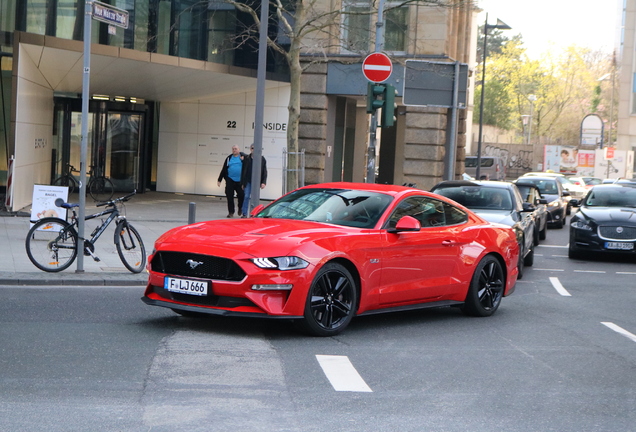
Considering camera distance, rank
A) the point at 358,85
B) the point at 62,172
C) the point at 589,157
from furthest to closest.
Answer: the point at 589,157 < the point at 358,85 < the point at 62,172

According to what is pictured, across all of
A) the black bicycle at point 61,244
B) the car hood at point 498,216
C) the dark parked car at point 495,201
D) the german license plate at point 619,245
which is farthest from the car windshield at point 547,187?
the black bicycle at point 61,244

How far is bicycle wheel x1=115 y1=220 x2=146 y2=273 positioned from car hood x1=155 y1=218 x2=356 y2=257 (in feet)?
13.8

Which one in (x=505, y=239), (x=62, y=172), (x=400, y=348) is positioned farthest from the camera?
(x=62, y=172)

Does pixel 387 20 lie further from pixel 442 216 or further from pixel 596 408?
pixel 596 408

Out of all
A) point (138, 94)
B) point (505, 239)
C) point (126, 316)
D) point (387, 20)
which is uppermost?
point (387, 20)

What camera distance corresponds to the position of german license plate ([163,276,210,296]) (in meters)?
8.36

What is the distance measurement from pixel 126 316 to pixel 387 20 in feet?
77.7

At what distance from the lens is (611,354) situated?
863 cm

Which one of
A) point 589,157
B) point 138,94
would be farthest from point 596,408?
point 589,157

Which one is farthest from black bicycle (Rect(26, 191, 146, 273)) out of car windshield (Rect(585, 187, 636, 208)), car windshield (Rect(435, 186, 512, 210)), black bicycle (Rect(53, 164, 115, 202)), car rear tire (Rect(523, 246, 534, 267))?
black bicycle (Rect(53, 164, 115, 202))

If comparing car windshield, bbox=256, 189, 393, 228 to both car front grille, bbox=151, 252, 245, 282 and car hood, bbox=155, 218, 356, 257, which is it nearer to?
car hood, bbox=155, 218, 356, 257

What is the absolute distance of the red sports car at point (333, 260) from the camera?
27.2ft

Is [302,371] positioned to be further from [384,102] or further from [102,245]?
[384,102]

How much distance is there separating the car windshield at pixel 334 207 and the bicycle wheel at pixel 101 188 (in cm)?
1877
